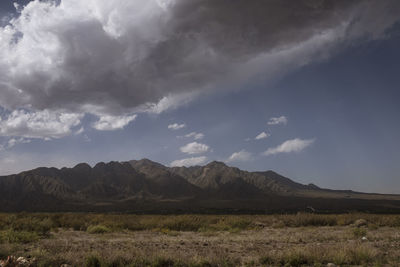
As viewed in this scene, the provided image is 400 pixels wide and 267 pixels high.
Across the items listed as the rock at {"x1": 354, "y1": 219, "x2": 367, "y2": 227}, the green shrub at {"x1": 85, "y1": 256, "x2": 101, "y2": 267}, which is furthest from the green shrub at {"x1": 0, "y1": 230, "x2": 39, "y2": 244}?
the rock at {"x1": 354, "y1": 219, "x2": 367, "y2": 227}

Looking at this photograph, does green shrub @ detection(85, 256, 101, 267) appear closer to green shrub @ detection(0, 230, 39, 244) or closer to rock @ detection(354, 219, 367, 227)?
green shrub @ detection(0, 230, 39, 244)

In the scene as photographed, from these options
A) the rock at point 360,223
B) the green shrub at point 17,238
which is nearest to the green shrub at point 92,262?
the green shrub at point 17,238

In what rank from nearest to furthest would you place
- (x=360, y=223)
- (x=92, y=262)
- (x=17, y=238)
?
1. (x=92, y=262)
2. (x=17, y=238)
3. (x=360, y=223)

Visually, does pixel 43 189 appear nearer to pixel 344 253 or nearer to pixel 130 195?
pixel 130 195

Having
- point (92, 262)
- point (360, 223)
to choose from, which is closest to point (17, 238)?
point (92, 262)

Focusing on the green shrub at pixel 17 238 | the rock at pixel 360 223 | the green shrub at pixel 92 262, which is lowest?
the rock at pixel 360 223

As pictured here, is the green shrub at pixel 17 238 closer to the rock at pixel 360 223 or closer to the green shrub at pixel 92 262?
the green shrub at pixel 92 262

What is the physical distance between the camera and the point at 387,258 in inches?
342

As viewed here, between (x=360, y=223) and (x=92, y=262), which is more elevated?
(x=92, y=262)

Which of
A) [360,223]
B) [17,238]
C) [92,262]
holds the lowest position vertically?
[360,223]

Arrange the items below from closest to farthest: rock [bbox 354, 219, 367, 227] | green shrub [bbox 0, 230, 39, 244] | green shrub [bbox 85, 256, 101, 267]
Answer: green shrub [bbox 85, 256, 101, 267]
green shrub [bbox 0, 230, 39, 244]
rock [bbox 354, 219, 367, 227]

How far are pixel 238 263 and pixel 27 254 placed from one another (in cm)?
703

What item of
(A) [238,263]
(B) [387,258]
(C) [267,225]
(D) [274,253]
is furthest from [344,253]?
(C) [267,225]

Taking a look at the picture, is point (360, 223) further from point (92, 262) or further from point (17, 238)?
point (17, 238)
